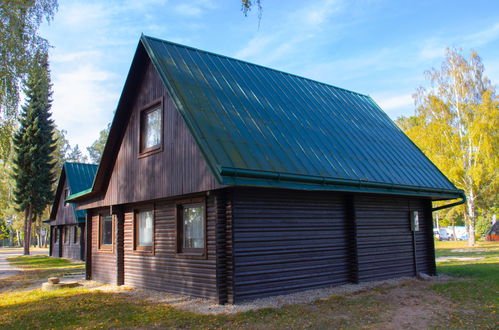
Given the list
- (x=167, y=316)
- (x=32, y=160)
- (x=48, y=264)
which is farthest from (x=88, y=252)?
(x=32, y=160)

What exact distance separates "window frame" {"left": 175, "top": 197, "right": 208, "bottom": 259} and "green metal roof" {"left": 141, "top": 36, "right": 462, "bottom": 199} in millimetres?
1751

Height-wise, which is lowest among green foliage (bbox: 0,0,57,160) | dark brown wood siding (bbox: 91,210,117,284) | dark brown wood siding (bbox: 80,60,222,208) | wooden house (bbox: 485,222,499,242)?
wooden house (bbox: 485,222,499,242)

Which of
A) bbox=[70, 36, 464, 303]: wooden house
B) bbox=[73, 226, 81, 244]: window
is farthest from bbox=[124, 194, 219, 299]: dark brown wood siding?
bbox=[73, 226, 81, 244]: window

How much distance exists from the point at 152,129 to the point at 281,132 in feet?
12.1

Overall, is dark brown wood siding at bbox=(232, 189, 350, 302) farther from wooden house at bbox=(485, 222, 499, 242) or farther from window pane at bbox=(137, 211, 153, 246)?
wooden house at bbox=(485, 222, 499, 242)

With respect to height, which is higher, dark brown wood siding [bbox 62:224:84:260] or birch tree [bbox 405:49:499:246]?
birch tree [bbox 405:49:499:246]

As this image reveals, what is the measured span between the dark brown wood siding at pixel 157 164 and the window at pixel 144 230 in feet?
1.86

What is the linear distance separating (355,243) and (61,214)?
80.4 feet

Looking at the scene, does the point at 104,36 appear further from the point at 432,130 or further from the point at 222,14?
the point at 432,130

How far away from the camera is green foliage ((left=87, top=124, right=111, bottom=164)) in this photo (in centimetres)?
6189

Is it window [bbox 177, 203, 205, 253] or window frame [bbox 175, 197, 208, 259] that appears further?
window [bbox 177, 203, 205, 253]

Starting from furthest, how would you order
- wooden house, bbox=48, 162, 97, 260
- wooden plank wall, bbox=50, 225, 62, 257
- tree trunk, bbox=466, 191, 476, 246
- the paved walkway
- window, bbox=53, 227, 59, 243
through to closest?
window, bbox=53, 227, 59, 243 → wooden plank wall, bbox=50, 225, 62, 257 → tree trunk, bbox=466, 191, 476, 246 → wooden house, bbox=48, 162, 97, 260 → the paved walkway

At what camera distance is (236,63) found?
1346 cm

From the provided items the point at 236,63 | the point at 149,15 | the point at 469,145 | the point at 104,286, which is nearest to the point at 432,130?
the point at 469,145
